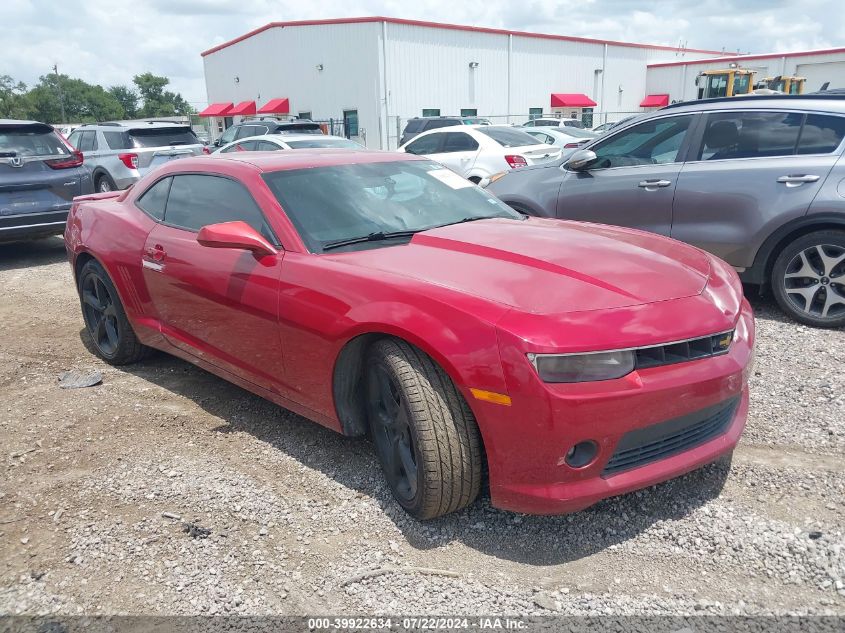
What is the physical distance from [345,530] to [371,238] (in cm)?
139

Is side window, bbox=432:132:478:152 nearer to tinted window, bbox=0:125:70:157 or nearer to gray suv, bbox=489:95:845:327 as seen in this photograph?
gray suv, bbox=489:95:845:327

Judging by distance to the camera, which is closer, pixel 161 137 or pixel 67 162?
pixel 67 162

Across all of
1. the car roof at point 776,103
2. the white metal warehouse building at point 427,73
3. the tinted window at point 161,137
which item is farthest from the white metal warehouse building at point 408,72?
the car roof at point 776,103

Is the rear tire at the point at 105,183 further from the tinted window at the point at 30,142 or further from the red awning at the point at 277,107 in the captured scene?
the red awning at the point at 277,107

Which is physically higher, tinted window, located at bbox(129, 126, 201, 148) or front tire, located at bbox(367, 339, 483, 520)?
tinted window, located at bbox(129, 126, 201, 148)

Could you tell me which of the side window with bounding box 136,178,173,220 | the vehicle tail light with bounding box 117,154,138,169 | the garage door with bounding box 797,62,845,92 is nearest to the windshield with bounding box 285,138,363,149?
the vehicle tail light with bounding box 117,154,138,169

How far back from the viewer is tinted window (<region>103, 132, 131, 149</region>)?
478 inches

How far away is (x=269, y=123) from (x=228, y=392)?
12.2m

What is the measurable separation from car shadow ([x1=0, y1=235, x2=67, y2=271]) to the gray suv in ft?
22.5

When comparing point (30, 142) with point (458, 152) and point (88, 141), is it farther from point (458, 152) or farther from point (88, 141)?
point (458, 152)

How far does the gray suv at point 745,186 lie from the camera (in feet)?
16.3

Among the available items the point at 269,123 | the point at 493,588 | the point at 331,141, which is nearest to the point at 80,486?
the point at 493,588

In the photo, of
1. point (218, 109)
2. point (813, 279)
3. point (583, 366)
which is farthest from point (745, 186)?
point (218, 109)

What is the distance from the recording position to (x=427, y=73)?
34031mm
